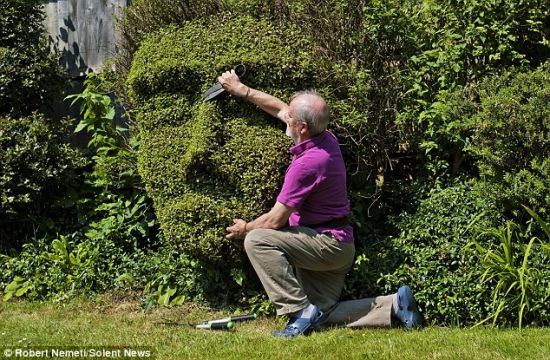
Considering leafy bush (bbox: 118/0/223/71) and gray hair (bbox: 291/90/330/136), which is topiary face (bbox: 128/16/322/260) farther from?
gray hair (bbox: 291/90/330/136)

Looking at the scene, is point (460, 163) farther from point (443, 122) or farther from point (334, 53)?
point (334, 53)

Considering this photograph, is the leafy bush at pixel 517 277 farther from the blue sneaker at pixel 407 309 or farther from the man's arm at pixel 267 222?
the man's arm at pixel 267 222

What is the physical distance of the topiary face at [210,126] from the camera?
18.3 feet

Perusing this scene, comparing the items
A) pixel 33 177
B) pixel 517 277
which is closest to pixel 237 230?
pixel 517 277

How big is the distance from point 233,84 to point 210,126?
347mm

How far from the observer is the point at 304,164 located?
5164mm

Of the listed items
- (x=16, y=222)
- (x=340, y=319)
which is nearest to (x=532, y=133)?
(x=340, y=319)

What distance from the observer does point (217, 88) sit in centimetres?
567

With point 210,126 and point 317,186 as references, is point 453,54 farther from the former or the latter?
point 210,126

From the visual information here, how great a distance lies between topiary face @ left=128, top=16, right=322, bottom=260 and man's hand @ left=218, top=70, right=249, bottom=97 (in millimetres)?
107

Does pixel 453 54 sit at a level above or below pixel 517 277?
above

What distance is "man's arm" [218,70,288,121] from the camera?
219 inches

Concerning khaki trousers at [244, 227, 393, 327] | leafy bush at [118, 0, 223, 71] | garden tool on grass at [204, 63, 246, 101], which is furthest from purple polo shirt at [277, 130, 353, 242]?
leafy bush at [118, 0, 223, 71]

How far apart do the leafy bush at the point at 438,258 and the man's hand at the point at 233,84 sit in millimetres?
1480
